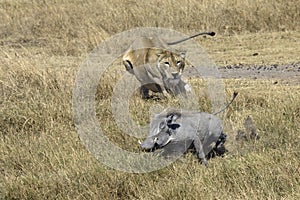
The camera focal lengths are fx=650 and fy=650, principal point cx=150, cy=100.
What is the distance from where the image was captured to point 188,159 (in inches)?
216

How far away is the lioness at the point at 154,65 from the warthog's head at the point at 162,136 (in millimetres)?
2008

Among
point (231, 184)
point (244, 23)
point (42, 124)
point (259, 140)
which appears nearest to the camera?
point (231, 184)

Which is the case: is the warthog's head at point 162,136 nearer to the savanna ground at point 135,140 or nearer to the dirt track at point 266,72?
the savanna ground at point 135,140

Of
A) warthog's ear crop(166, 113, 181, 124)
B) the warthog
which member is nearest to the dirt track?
the warthog

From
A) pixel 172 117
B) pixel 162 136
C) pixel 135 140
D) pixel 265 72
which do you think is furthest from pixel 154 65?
pixel 265 72

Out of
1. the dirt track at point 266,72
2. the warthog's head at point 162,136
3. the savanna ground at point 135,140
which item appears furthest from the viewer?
the dirt track at point 266,72

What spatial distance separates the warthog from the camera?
543cm

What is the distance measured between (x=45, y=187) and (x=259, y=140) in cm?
200

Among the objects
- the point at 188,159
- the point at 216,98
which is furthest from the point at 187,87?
the point at 188,159

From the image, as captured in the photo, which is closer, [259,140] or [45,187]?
[45,187]

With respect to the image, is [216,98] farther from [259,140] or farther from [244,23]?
[244,23]

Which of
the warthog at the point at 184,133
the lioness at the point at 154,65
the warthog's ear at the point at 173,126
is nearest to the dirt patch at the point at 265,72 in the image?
the lioness at the point at 154,65

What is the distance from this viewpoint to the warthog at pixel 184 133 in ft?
17.8

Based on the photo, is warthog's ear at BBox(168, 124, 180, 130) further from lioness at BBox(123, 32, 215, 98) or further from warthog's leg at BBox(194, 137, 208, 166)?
lioness at BBox(123, 32, 215, 98)
